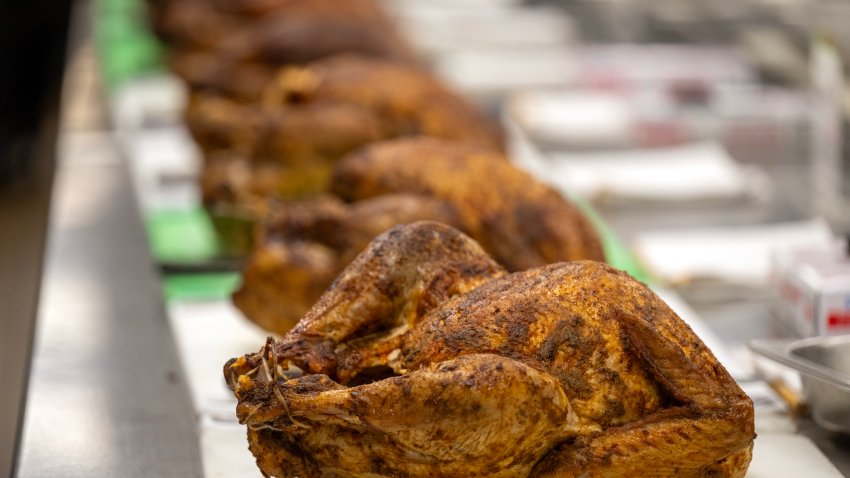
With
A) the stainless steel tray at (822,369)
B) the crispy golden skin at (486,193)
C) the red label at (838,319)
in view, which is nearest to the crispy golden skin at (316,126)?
the crispy golden skin at (486,193)

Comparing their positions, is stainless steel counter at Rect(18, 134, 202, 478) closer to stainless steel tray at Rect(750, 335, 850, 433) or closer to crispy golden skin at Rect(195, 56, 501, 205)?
crispy golden skin at Rect(195, 56, 501, 205)

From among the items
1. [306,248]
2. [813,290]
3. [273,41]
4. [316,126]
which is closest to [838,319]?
[813,290]

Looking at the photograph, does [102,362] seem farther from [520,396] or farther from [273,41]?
[273,41]

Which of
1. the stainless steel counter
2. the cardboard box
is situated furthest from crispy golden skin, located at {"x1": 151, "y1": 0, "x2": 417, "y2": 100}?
the cardboard box

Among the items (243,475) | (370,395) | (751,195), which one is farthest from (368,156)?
(751,195)

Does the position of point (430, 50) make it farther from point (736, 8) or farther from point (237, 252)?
point (237, 252)

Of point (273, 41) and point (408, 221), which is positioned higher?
point (273, 41)

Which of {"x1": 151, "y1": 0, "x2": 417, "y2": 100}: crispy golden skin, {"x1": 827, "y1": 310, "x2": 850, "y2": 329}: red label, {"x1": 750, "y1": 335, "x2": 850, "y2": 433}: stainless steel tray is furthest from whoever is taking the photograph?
{"x1": 151, "y1": 0, "x2": 417, "y2": 100}: crispy golden skin
